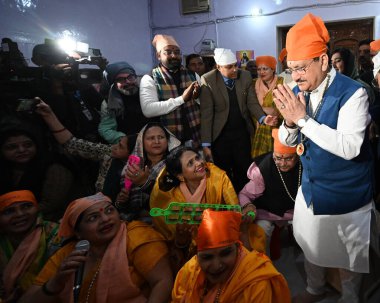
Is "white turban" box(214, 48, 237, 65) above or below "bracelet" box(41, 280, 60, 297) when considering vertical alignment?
above

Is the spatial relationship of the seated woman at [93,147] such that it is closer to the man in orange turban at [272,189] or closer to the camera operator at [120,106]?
the camera operator at [120,106]

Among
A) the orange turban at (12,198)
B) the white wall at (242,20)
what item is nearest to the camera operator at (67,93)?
the orange turban at (12,198)

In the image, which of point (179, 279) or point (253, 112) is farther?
point (253, 112)

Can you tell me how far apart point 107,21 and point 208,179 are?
Answer: 18.2ft

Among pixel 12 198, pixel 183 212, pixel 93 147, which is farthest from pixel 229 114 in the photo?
pixel 12 198

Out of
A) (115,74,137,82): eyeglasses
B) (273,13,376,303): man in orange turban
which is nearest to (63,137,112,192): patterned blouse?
(115,74,137,82): eyeglasses

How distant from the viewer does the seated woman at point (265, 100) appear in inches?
131

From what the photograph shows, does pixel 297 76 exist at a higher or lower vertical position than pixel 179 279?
higher

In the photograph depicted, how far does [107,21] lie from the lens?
672 cm

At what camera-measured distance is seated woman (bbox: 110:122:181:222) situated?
8.43 feet

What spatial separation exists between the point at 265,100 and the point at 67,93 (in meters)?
2.00

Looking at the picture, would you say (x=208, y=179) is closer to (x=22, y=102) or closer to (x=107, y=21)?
(x=22, y=102)

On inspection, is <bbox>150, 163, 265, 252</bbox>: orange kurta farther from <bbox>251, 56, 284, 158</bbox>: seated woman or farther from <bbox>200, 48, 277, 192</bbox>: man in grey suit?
<bbox>251, 56, 284, 158</bbox>: seated woman

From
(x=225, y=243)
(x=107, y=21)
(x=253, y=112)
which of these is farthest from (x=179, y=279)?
(x=107, y=21)
